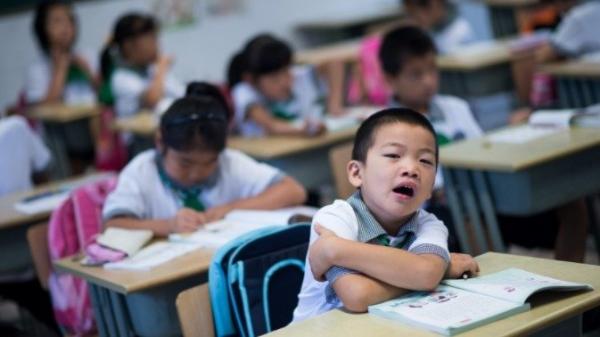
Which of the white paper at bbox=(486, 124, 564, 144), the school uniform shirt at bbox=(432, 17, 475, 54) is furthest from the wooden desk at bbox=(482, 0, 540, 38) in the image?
the white paper at bbox=(486, 124, 564, 144)

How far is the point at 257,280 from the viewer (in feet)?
8.43

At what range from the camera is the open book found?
1.86 meters

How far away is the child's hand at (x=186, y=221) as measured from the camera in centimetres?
312

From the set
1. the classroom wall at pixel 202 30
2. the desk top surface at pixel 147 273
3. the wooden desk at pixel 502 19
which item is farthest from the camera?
the wooden desk at pixel 502 19

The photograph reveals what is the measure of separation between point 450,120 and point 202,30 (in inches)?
192

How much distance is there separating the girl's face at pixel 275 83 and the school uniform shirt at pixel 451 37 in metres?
1.73

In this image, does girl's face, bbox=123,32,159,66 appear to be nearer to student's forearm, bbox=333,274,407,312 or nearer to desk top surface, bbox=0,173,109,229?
desk top surface, bbox=0,173,109,229

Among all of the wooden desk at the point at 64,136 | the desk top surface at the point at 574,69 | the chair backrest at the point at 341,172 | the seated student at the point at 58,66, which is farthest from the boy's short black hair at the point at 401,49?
the seated student at the point at 58,66

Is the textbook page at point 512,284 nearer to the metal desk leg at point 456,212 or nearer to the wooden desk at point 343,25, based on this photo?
the metal desk leg at point 456,212

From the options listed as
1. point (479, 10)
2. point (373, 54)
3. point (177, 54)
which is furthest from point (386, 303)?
point (479, 10)

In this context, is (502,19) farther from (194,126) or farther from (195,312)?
(195,312)

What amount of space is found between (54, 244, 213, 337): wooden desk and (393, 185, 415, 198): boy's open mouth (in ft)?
2.57

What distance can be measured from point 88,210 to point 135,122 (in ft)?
7.52

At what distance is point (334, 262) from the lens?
2078 mm
